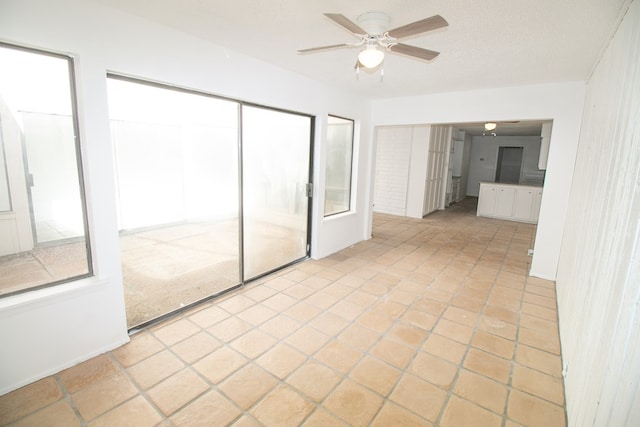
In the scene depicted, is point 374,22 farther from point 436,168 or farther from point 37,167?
point 436,168

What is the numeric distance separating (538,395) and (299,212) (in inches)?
120

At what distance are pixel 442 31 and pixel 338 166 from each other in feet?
8.67

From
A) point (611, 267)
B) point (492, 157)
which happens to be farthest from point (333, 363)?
point (492, 157)

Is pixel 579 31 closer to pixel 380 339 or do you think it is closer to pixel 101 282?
pixel 380 339

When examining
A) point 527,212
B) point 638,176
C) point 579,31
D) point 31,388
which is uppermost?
point 579,31

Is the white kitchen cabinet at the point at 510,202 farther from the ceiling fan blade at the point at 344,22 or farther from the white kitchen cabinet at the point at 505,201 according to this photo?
the ceiling fan blade at the point at 344,22

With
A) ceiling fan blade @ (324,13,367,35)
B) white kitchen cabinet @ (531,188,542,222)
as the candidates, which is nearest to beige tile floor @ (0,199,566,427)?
ceiling fan blade @ (324,13,367,35)

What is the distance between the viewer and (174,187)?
5.86 metres

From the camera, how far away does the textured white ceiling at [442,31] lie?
6.19 feet

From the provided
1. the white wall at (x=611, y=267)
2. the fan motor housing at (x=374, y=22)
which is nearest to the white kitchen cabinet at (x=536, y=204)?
the white wall at (x=611, y=267)

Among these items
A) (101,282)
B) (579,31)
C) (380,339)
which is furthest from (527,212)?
(101,282)

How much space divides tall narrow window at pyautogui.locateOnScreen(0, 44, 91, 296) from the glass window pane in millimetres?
1239

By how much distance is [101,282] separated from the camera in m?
2.15

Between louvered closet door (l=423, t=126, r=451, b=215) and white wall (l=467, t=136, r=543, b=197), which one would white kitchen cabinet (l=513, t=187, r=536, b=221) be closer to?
louvered closet door (l=423, t=126, r=451, b=215)
